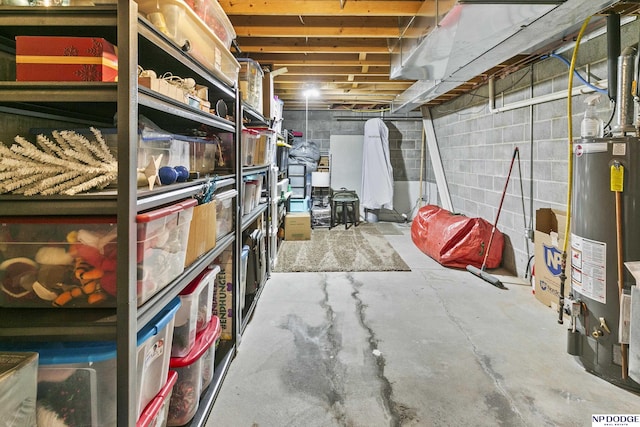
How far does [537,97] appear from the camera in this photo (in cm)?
343

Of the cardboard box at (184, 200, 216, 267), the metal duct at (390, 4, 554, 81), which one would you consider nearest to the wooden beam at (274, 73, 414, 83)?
the metal duct at (390, 4, 554, 81)

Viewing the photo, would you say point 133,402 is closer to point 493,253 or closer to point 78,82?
point 78,82

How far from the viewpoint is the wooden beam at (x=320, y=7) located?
267cm

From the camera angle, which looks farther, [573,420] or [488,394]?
[488,394]

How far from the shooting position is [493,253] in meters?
4.04

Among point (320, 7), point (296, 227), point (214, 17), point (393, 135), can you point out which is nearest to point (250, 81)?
point (320, 7)

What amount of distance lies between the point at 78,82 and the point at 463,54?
2747 mm

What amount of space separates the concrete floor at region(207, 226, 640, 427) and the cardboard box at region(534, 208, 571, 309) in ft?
0.44

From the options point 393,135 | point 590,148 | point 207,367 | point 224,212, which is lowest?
point 207,367

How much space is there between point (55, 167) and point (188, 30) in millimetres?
780

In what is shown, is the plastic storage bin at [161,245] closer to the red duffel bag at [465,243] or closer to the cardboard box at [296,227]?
the red duffel bag at [465,243]

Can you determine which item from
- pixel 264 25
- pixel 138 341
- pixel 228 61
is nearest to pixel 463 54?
pixel 264 25

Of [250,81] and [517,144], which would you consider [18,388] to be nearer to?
[250,81]

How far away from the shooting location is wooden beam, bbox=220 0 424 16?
2666 mm
